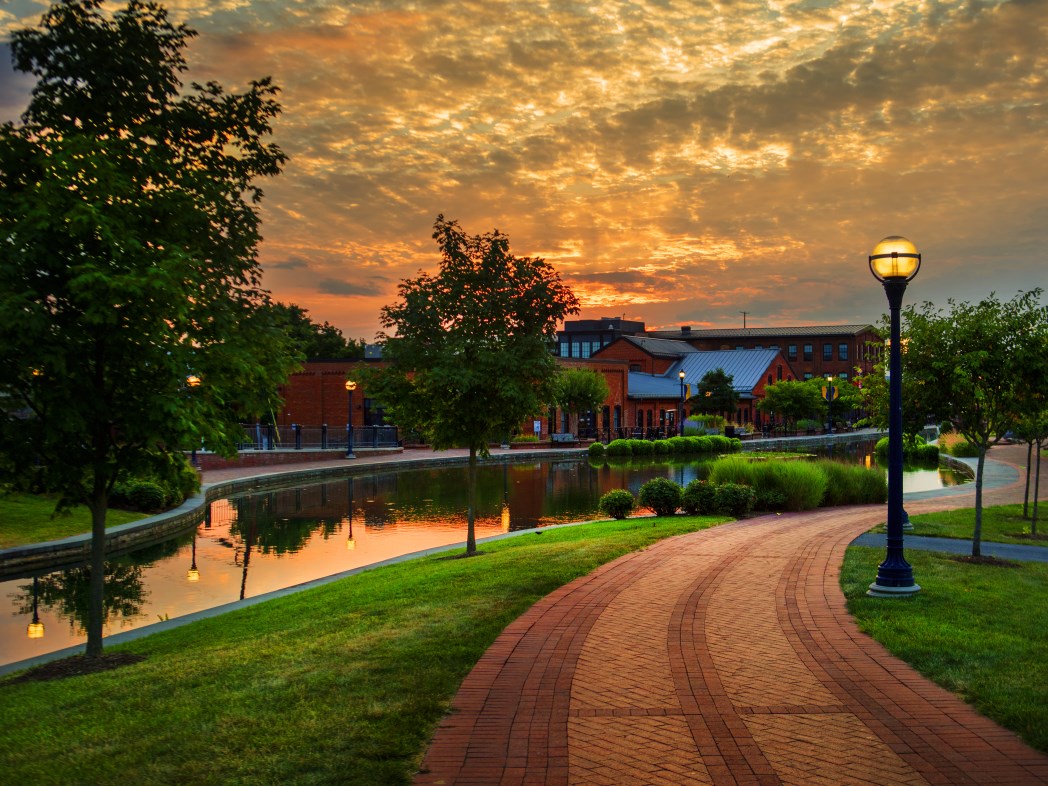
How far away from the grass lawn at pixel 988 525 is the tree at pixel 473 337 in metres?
7.21

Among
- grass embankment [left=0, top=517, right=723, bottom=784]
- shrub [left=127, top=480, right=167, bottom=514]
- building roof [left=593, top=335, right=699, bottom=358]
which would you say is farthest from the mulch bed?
building roof [left=593, top=335, right=699, bottom=358]

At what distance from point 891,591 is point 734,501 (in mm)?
9693

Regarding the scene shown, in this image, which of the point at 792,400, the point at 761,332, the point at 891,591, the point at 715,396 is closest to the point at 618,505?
the point at 891,591

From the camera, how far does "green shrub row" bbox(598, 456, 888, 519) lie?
2016 cm

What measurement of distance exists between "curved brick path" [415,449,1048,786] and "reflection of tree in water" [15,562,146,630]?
755cm

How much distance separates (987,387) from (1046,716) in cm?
875

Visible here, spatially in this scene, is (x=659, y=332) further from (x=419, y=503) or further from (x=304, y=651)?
(x=304, y=651)

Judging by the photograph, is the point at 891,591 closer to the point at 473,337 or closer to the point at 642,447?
the point at 473,337

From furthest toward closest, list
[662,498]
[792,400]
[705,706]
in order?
[792,400], [662,498], [705,706]

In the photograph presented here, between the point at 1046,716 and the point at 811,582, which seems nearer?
the point at 1046,716

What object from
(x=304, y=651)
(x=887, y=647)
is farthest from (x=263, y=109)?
(x=887, y=647)

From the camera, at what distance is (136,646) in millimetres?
10375

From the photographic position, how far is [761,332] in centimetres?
12925

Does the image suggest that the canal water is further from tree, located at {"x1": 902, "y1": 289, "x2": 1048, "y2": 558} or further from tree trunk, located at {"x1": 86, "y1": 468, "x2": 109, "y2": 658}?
tree, located at {"x1": 902, "y1": 289, "x2": 1048, "y2": 558}
